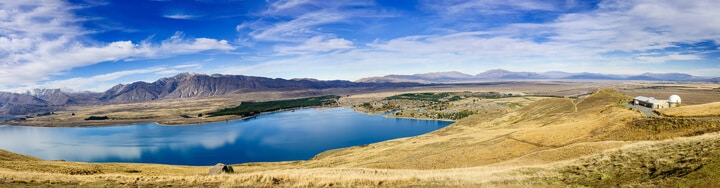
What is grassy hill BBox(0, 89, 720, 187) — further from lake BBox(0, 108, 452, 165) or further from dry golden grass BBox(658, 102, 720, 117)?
lake BBox(0, 108, 452, 165)

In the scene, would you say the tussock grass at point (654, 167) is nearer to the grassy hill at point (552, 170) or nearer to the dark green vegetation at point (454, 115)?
the grassy hill at point (552, 170)

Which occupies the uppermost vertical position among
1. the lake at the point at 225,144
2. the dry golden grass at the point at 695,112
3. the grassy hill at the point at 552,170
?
the dry golden grass at the point at 695,112

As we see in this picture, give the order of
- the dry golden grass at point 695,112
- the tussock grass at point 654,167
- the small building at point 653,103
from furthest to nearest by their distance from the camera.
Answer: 1. the small building at point 653,103
2. the dry golden grass at point 695,112
3. the tussock grass at point 654,167

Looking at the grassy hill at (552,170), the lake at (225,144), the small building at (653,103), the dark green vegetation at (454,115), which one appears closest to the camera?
the grassy hill at (552,170)

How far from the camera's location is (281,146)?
301 ft

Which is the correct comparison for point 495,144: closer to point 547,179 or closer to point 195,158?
point 547,179

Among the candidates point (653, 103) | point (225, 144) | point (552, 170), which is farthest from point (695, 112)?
point (225, 144)

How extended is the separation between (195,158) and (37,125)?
561 feet

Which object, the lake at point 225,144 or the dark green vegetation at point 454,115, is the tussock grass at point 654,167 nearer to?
the lake at point 225,144

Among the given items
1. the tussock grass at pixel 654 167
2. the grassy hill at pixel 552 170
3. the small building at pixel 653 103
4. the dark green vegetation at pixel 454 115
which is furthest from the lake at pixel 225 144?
the tussock grass at pixel 654 167

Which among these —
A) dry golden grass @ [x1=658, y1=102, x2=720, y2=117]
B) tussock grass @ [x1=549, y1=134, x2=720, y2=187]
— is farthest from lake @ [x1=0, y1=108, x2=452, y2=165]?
tussock grass @ [x1=549, y1=134, x2=720, y2=187]

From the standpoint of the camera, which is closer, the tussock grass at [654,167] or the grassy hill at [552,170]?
the tussock grass at [654,167]

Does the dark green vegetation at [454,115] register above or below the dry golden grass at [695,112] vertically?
below

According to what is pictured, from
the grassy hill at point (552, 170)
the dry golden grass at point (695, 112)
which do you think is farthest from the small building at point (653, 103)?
the grassy hill at point (552, 170)
